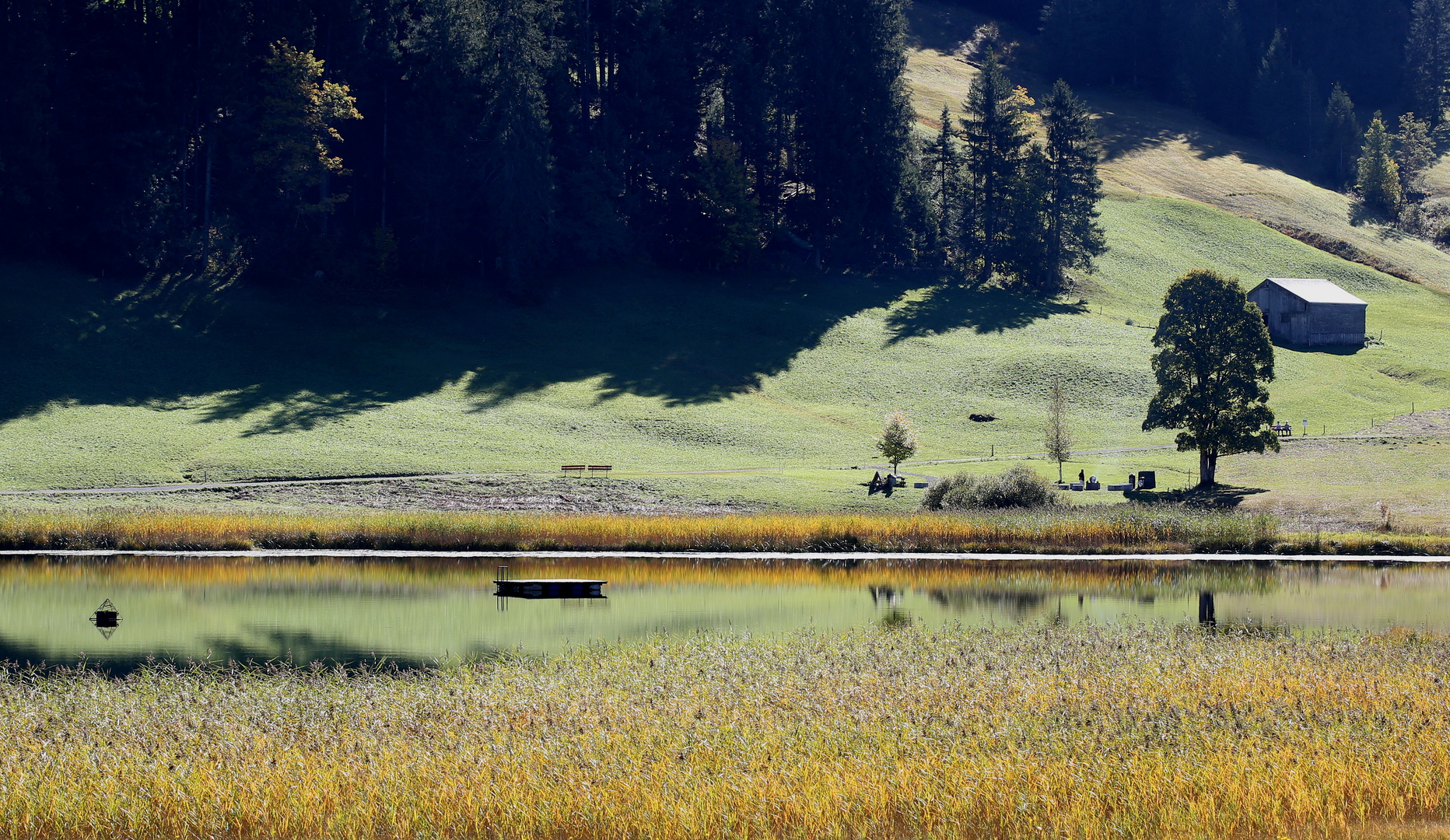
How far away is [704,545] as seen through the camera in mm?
50688

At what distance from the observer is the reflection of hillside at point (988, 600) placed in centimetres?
3656

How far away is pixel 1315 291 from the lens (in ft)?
372

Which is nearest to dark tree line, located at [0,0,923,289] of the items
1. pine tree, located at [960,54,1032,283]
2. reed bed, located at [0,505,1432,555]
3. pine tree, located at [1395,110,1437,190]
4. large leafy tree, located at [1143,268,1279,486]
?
pine tree, located at [960,54,1032,283]

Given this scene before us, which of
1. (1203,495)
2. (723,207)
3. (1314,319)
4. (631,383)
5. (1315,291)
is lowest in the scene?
(1203,495)

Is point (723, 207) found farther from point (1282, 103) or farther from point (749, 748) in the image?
point (1282, 103)

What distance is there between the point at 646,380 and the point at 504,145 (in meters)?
22.4

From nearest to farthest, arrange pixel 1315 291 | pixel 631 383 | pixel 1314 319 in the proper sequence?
pixel 631 383 < pixel 1314 319 < pixel 1315 291

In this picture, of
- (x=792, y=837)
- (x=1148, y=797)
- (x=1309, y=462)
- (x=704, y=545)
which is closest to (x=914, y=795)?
(x=792, y=837)

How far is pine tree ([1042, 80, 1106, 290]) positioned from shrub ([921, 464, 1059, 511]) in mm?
66778

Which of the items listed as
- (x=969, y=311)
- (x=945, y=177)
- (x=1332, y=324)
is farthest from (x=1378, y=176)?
(x=969, y=311)

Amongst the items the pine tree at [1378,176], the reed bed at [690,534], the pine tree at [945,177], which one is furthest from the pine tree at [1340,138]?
the reed bed at [690,534]

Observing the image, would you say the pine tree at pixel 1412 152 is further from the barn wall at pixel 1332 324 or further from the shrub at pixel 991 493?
the shrub at pixel 991 493

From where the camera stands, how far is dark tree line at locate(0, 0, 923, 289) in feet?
314

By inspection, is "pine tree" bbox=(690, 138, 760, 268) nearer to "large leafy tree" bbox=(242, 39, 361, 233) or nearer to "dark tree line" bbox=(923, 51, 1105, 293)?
"dark tree line" bbox=(923, 51, 1105, 293)
